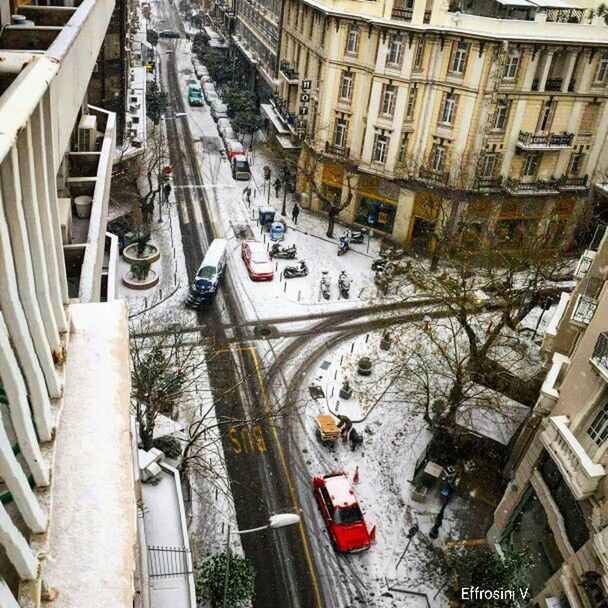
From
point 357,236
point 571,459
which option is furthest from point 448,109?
point 571,459

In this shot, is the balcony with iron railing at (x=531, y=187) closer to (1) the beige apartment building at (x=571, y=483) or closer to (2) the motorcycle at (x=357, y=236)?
(2) the motorcycle at (x=357, y=236)

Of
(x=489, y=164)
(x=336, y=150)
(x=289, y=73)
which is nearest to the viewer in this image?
(x=489, y=164)

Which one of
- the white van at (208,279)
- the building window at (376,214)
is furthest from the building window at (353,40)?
the white van at (208,279)

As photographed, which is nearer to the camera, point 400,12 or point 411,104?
point 400,12

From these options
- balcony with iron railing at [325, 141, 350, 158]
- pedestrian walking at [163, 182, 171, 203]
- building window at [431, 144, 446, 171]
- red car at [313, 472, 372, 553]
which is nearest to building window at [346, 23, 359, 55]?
balcony with iron railing at [325, 141, 350, 158]

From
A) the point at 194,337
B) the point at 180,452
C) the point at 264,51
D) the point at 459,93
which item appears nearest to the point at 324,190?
the point at 459,93

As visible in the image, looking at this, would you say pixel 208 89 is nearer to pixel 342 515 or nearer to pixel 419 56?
pixel 419 56

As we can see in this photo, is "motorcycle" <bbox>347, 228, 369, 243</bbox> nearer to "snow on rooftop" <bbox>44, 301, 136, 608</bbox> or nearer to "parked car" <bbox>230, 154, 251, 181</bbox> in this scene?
"parked car" <bbox>230, 154, 251, 181</bbox>
